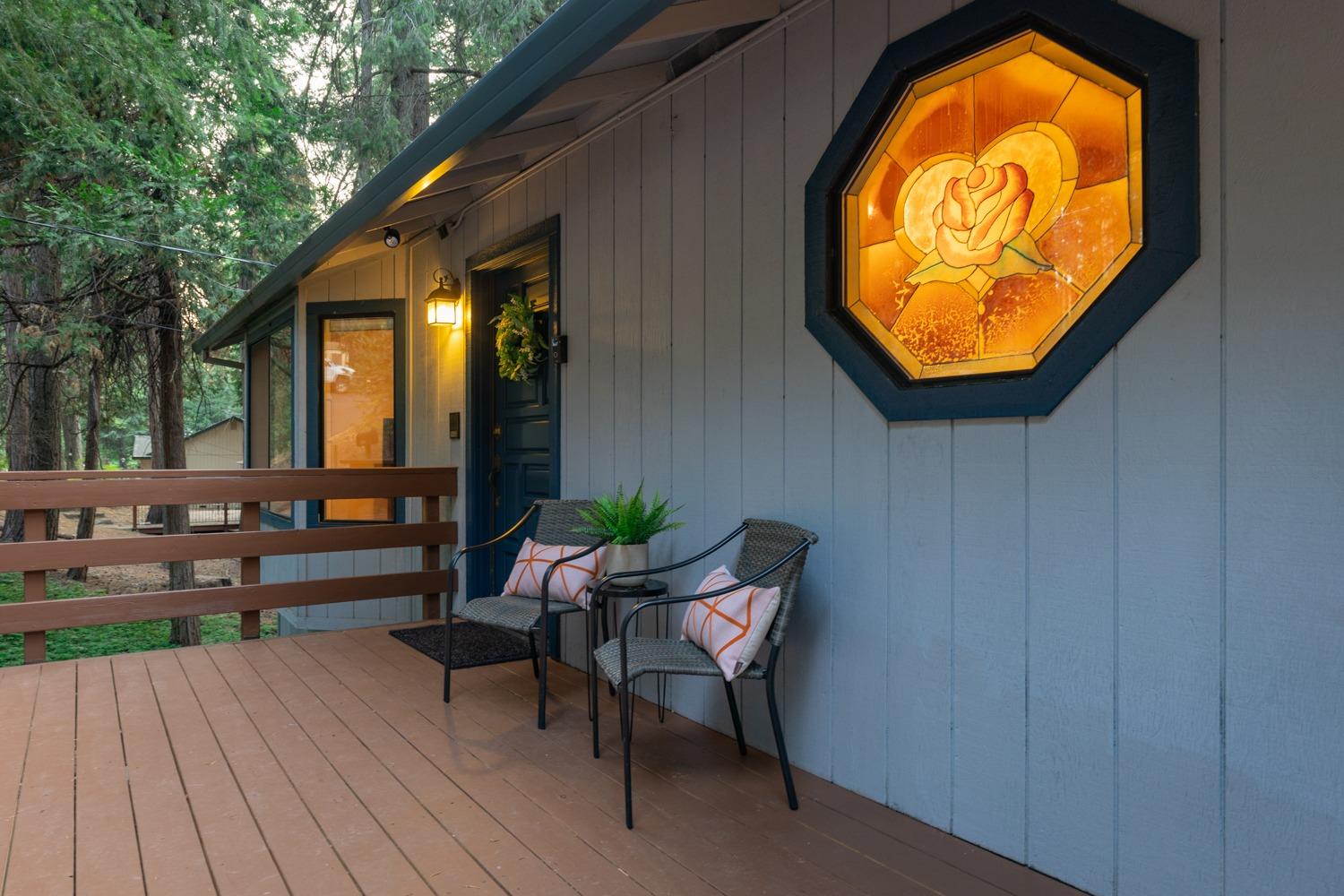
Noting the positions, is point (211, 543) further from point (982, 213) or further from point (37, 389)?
point (37, 389)

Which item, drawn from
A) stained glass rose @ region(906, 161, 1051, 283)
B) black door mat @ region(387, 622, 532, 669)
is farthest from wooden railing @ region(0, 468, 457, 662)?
stained glass rose @ region(906, 161, 1051, 283)

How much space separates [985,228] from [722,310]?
104cm

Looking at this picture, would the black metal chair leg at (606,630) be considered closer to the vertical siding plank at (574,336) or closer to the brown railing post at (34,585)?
the vertical siding plank at (574,336)

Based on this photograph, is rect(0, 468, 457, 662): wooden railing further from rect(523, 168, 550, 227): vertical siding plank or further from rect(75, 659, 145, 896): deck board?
rect(523, 168, 550, 227): vertical siding plank

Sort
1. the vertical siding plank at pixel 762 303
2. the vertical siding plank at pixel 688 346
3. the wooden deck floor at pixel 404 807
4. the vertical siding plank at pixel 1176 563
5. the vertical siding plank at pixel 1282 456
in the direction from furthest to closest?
the vertical siding plank at pixel 688 346
the vertical siding plank at pixel 762 303
the wooden deck floor at pixel 404 807
the vertical siding plank at pixel 1176 563
the vertical siding plank at pixel 1282 456

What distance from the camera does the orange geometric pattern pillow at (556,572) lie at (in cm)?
296

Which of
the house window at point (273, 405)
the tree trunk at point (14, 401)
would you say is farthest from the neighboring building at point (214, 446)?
the house window at point (273, 405)

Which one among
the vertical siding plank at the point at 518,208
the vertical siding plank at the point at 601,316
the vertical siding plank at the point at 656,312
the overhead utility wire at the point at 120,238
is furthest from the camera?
the overhead utility wire at the point at 120,238

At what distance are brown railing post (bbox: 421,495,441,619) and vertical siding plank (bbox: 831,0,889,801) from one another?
3022mm

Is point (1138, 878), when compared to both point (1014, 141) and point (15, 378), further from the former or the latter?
point (15, 378)

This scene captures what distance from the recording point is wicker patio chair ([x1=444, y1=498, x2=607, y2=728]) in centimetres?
279

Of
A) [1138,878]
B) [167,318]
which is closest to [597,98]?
[1138,878]

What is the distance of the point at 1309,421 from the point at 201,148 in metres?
7.52

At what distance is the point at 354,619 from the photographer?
5402 millimetres
